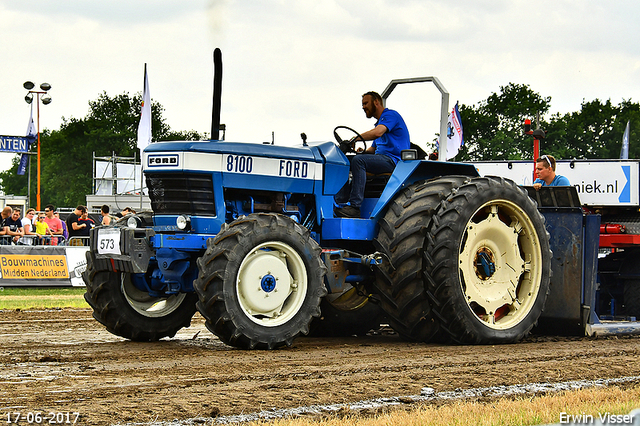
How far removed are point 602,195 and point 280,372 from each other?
745 inches

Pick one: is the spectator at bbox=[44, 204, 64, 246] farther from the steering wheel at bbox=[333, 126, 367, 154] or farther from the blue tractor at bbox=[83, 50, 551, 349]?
the steering wheel at bbox=[333, 126, 367, 154]

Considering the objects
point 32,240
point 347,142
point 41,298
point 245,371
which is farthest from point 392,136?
point 32,240

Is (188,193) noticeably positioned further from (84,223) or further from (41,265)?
(84,223)

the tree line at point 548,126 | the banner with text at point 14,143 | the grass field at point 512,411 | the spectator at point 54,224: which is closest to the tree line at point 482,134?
the tree line at point 548,126

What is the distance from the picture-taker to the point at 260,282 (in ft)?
22.3

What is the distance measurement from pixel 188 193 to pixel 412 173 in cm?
213

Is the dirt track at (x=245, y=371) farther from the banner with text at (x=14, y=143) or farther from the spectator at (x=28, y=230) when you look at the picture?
the banner with text at (x=14, y=143)

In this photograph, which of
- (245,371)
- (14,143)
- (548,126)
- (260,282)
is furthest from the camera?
(548,126)

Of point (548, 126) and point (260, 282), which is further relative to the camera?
point (548, 126)

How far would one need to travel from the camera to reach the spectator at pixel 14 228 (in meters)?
18.5

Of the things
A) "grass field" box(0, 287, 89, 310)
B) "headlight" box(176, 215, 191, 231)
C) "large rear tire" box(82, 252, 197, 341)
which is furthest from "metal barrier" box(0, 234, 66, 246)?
"headlight" box(176, 215, 191, 231)

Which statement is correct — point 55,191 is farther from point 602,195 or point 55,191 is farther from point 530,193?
point 530,193

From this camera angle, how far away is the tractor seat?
8305 millimetres

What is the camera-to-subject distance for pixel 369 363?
20.6 ft
